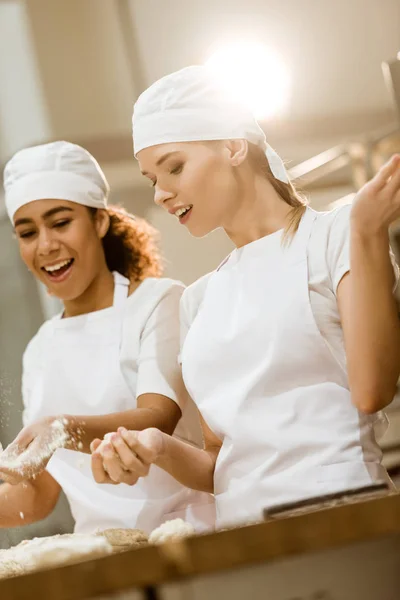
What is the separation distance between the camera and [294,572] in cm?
82

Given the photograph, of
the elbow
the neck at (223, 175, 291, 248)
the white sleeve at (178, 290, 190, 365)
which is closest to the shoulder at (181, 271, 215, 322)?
the white sleeve at (178, 290, 190, 365)

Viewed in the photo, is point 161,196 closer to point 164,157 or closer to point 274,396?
point 164,157

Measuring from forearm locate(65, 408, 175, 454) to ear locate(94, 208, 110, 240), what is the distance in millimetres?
321

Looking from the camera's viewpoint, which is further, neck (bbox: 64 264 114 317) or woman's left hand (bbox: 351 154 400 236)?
neck (bbox: 64 264 114 317)

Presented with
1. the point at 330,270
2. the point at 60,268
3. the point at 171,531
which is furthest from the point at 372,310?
the point at 60,268

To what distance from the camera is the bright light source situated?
1.30 meters

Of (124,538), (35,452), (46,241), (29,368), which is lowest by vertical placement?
(124,538)

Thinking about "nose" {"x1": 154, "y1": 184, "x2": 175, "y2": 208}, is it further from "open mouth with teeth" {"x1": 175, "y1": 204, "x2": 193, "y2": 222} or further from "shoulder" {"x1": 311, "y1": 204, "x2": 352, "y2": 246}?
"shoulder" {"x1": 311, "y1": 204, "x2": 352, "y2": 246}

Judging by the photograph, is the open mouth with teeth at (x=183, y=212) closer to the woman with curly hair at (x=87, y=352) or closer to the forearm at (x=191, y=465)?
the woman with curly hair at (x=87, y=352)

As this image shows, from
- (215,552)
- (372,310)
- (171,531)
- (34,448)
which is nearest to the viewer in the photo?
(215,552)

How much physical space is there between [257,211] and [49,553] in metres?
0.60

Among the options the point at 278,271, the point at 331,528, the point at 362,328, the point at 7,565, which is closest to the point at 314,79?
the point at 278,271

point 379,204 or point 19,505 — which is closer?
point 379,204

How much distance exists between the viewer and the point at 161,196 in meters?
1.25
